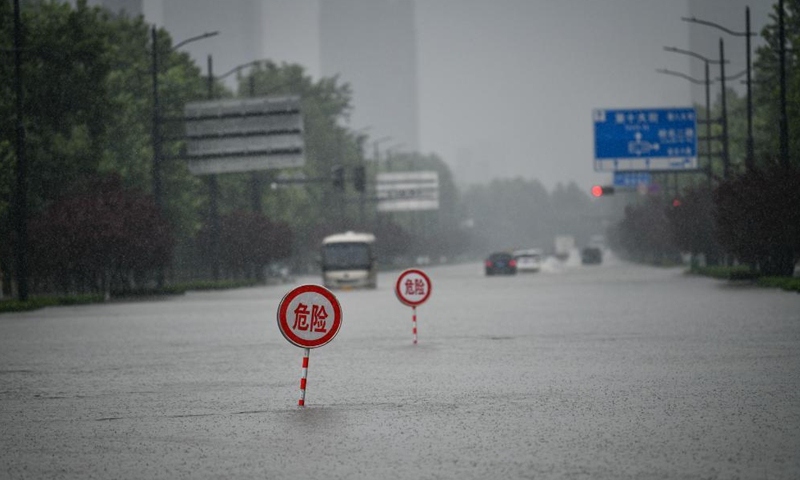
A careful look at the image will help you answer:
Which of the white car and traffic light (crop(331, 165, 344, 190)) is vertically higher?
traffic light (crop(331, 165, 344, 190))

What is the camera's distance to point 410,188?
4365 inches

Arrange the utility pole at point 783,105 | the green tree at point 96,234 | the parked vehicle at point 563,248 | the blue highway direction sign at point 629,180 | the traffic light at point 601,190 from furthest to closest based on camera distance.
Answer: the parked vehicle at point 563,248 < the traffic light at point 601,190 < the blue highway direction sign at point 629,180 < the green tree at point 96,234 < the utility pole at point 783,105

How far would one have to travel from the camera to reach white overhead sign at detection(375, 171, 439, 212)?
362 ft

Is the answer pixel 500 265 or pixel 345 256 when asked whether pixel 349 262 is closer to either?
pixel 345 256

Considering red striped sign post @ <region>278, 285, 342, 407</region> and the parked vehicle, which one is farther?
the parked vehicle

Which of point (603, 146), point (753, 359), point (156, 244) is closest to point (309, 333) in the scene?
point (753, 359)

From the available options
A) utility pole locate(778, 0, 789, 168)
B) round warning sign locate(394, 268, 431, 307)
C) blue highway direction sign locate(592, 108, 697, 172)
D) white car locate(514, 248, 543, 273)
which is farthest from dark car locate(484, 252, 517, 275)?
round warning sign locate(394, 268, 431, 307)

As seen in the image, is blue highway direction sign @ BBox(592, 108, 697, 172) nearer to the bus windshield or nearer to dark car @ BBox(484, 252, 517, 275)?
the bus windshield

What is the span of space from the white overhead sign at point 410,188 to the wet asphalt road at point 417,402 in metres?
83.5

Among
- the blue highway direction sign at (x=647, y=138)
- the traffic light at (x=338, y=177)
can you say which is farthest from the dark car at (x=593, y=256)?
the blue highway direction sign at (x=647, y=138)

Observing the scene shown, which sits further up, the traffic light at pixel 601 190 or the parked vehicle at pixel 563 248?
the traffic light at pixel 601 190

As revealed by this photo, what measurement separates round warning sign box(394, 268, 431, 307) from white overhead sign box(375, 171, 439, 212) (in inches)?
3416

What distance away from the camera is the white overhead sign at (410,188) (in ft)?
362

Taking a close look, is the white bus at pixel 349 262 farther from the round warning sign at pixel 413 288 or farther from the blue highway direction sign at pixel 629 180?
the round warning sign at pixel 413 288
